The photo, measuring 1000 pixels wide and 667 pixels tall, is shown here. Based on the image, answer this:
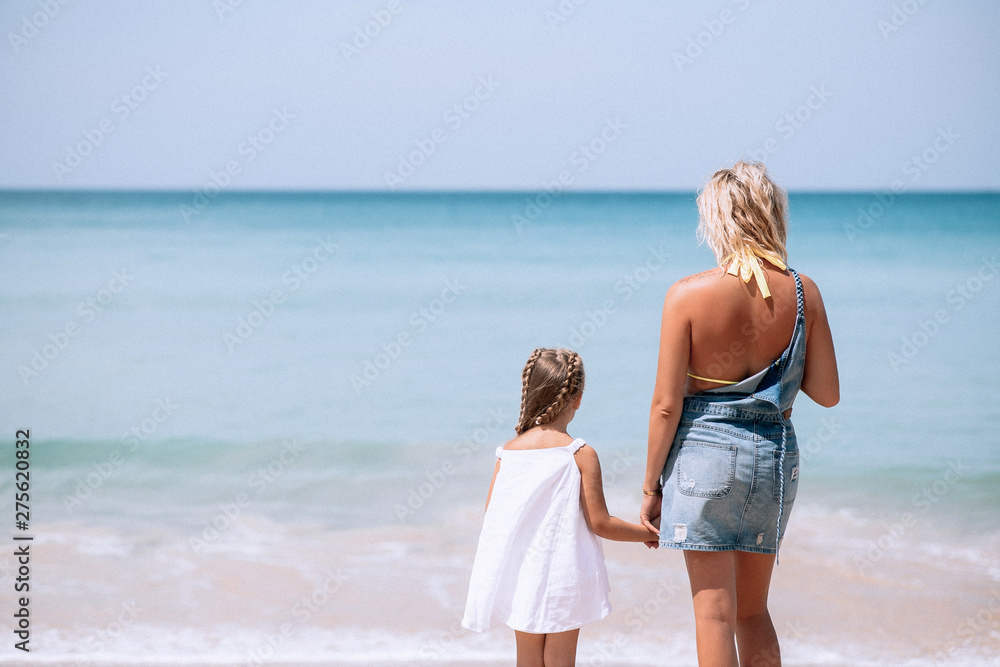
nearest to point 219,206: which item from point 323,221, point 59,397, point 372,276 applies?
point 323,221

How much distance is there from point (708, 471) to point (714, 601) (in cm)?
35

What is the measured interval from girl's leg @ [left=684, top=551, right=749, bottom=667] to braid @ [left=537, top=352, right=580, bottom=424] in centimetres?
50

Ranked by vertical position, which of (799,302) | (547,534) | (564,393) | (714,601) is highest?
(799,302)

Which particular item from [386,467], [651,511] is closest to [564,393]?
[651,511]

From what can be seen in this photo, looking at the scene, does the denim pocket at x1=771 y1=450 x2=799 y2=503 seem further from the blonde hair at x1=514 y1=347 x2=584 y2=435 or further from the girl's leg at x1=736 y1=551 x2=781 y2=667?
the blonde hair at x1=514 y1=347 x2=584 y2=435

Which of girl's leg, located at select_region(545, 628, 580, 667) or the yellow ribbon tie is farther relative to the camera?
girl's leg, located at select_region(545, 628, 580, 667)

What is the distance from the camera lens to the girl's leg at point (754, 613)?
87.8 inches

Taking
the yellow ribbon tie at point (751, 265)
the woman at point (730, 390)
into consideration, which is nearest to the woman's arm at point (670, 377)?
the woman at point (730, 390)

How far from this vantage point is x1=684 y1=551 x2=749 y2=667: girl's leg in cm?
212

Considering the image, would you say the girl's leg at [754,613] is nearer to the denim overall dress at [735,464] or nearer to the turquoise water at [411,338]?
the denim overall dress at [735,464]

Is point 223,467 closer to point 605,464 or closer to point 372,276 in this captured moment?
point 605,464

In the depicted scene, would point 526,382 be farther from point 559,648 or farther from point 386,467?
point 386,467

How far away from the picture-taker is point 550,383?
2.20m

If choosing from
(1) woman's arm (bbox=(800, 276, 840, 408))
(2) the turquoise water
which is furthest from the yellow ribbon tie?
(2) the turquoise water
